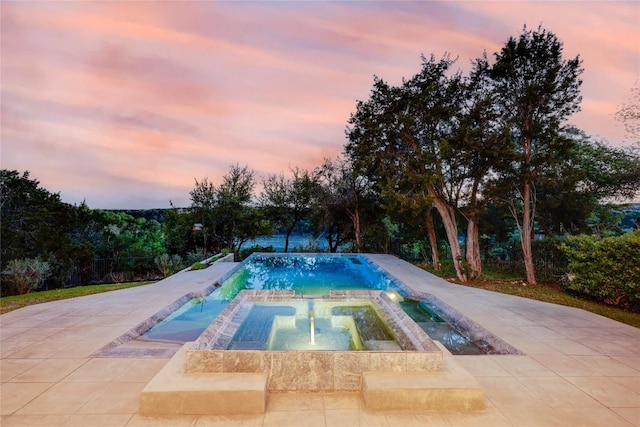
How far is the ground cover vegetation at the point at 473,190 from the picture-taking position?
28.3 feet

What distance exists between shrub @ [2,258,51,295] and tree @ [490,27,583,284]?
13.6 meters

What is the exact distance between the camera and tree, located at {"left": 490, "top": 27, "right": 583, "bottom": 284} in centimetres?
863

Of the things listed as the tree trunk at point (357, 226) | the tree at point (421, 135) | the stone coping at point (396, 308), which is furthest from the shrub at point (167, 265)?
the tree trunk at point (357, 226)

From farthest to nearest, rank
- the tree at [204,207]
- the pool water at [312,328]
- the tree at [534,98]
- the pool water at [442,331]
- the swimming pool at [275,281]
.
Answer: the tree at [204,207] → the tree at [534,98] → the swimming pool at [275,281] → the pool water at [442,331] → the pool water at [312,328]

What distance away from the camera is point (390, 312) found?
5309 millimetres

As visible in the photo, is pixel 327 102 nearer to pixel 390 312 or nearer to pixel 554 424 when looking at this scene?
pixel 390 312

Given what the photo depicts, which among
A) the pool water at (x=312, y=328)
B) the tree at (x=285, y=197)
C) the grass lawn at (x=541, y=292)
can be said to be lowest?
the grass lawn at (x=541, y=292)

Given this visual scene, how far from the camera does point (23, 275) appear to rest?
810 cm

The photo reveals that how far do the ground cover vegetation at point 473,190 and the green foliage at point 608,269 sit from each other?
3 centimetres

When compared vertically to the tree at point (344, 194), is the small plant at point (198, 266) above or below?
below

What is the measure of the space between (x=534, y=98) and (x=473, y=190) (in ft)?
10.0

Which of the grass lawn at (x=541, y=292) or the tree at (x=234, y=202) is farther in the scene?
the tree at (x=234, y=202)

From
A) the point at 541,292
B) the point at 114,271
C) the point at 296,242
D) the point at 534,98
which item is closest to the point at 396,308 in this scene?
the point at 541,292

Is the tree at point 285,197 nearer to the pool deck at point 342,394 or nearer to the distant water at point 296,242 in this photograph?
the distant water at point 296,242
